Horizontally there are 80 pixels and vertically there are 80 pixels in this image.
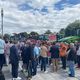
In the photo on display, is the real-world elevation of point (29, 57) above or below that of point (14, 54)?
below

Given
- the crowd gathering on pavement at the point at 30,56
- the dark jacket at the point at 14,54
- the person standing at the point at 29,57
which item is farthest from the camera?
the person standing at the point at 29,57

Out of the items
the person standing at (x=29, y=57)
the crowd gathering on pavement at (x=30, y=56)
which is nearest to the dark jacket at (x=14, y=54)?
the crowd gathering on pavement at (x=30, y=56)

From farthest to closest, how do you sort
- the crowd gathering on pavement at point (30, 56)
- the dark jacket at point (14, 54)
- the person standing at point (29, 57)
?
1. the person standing at point (29, 57)
2. the crowd gathering on pavement at point (30, 56)
3. the dark jacket at point (14, 54)

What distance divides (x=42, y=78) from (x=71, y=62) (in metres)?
1.82

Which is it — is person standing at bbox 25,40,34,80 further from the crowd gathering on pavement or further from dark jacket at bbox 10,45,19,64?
dark jacket at bbox 10,45,19,64

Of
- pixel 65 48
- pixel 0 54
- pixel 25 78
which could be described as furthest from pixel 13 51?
pixel 65 48

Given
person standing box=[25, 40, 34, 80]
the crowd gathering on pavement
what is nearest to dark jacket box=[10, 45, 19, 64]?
the crowd gathering on pavement

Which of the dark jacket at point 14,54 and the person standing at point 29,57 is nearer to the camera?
the dark jacket at point 14,54

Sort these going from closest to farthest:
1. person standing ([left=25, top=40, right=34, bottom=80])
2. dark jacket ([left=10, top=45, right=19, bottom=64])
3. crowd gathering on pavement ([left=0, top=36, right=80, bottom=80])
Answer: dark jacket ([left=10, top=45, right=19, bottom=64]) → crowd gathering on pavement ([left=0, top=36, right=80, bottom=80]) → person standing ([left=25, top=40, right=34, bottom=80])

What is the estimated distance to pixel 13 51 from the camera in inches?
569

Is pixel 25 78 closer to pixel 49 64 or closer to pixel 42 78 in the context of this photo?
pixel 42 78

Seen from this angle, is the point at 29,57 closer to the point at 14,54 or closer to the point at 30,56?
the point at 30,56

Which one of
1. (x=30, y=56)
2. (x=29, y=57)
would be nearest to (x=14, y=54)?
(x=30, y=56)

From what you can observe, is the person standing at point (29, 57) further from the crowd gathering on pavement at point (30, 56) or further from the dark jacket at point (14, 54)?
the dark jacket at point (14, 54)
